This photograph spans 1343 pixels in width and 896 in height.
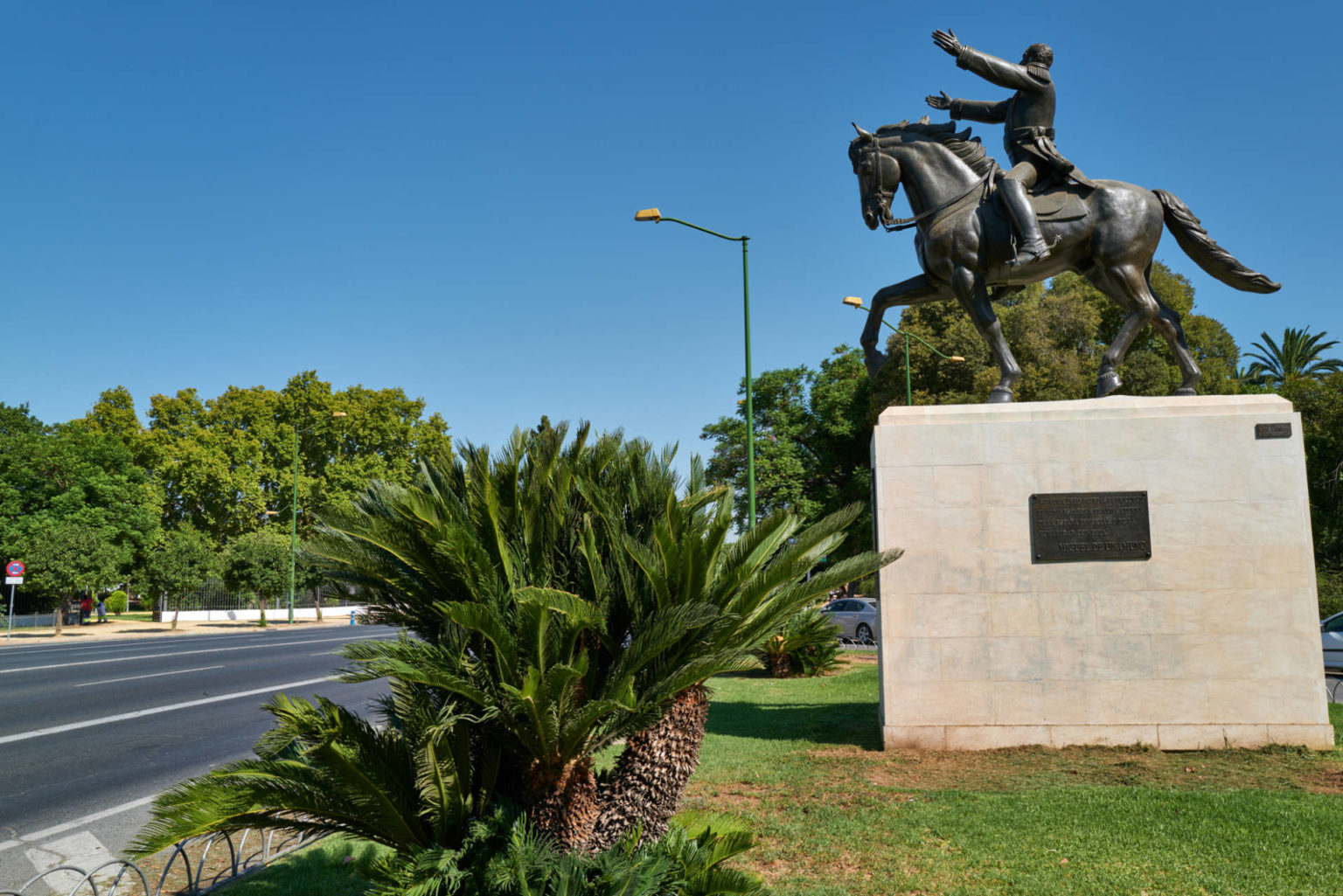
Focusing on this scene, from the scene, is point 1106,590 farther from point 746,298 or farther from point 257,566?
point 257,566

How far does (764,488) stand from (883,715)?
987 inches

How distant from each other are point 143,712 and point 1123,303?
13.8 meters

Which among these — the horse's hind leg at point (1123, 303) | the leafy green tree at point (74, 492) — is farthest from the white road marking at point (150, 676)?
the leafy green tree at point (74, 492)

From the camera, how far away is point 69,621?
43000 millimetres

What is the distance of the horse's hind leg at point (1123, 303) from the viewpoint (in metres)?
9.10

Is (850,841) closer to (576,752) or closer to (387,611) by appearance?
(576,752)

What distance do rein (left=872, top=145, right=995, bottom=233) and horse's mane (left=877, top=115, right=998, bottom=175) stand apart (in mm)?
153

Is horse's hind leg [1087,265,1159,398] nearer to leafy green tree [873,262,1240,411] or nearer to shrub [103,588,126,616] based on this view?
leafy green tree [873,262,1240,411]

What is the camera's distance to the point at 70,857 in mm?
6215

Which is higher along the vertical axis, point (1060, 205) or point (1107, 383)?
point (1060, 205)

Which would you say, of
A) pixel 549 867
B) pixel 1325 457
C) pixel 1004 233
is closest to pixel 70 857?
pixel 549 867

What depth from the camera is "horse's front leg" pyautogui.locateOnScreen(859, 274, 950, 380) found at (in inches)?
388

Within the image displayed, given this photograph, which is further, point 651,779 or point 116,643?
point 116,643


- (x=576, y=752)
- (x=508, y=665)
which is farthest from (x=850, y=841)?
(x=508, y=665)
